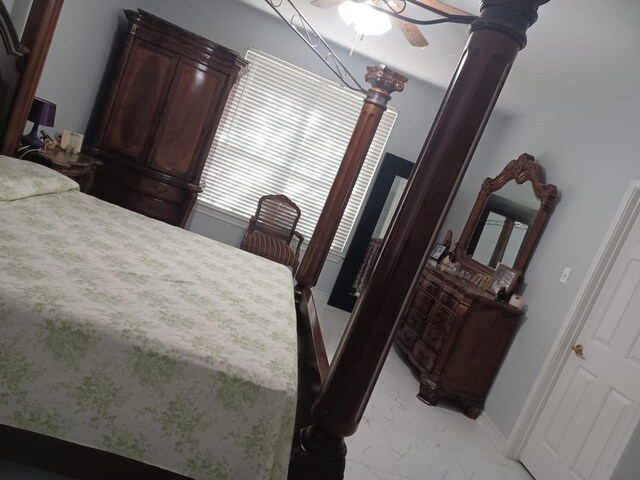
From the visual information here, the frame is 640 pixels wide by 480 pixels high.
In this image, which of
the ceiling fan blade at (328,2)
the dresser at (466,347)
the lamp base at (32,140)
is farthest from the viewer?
the dresser at (466,347)

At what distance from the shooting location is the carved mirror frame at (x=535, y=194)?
11.3 ft

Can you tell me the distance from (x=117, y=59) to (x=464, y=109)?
12.4ft

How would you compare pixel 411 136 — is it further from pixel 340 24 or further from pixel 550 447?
pixel 550 447

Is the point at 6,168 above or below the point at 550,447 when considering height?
above

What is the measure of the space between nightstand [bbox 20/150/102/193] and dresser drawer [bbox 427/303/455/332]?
2901mm

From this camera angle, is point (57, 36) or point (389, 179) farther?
point (389, 179)

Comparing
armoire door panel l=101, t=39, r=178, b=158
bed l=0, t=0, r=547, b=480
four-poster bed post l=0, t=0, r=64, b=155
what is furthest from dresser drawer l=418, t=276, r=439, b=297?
four-poster bed post l=0, t=0, r=64, b=155

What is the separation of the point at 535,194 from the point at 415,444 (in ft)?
7.10

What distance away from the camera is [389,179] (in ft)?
16.3

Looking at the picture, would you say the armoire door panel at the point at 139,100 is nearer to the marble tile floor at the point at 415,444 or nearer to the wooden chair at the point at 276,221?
the wooden chair at the point at 276,221

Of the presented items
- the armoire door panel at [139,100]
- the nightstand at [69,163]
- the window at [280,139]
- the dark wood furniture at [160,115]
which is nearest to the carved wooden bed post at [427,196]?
the nightstand at [69,163]

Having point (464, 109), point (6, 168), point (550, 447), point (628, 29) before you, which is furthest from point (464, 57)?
point (550, 447)

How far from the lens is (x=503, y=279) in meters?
3.64

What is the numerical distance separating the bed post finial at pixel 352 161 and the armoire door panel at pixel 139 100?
1962mm
